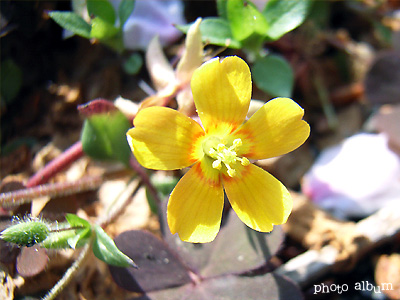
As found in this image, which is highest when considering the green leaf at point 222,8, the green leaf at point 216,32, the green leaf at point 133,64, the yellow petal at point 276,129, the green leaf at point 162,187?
the green leaf at point 222,8

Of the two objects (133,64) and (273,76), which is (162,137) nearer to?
(273,76)

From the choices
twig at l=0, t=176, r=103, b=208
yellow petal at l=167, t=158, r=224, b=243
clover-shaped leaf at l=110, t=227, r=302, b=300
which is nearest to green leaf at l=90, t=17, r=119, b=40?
twig at l=0, t=176, r=103, b=208

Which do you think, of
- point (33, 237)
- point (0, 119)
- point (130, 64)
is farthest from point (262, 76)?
point (0, 119)

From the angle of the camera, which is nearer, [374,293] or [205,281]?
[205,281]

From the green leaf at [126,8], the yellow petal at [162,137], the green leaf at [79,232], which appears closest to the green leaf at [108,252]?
the green leaf at [79,232]

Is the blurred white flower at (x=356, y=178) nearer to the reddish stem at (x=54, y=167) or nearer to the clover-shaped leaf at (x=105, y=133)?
the clover-shaped leaf at (x=105, y=133)

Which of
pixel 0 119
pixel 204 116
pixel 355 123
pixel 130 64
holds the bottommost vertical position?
pixel 355 123

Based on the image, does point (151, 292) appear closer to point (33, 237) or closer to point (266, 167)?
point (33, 237)
